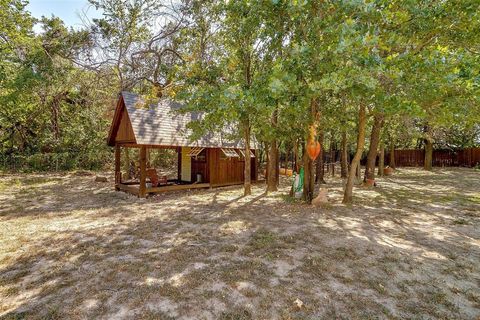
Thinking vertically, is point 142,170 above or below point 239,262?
above

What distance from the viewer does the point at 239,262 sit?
4.61 meters

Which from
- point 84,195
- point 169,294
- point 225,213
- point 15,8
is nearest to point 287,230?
point 225,213

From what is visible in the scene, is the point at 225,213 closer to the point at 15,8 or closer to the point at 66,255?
the point at 66,255

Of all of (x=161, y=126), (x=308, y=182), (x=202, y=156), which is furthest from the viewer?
(x=202, y=156)

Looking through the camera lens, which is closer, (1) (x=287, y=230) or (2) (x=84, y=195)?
(1) (x=287, y=230)

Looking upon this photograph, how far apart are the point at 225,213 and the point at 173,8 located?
1308 cm

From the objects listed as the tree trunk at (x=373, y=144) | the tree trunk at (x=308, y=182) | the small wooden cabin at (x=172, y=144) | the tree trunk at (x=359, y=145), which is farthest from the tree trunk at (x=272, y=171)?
the tree trunk at (x=373, y=144)

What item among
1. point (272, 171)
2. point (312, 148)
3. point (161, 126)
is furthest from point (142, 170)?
point (312, 148)

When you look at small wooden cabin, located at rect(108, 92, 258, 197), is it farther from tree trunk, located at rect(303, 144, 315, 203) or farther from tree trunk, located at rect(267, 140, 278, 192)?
tree trunk, located at rect(303, 144, 315, 203)

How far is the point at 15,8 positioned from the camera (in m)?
12.7

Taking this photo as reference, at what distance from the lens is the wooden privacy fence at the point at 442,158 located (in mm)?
25688

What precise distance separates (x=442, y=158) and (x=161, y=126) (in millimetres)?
28585

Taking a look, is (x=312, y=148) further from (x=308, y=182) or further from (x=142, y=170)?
(x=142, y=170)

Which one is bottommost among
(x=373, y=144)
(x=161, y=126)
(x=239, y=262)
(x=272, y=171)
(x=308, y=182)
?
(x=239, y=262)
